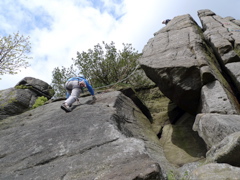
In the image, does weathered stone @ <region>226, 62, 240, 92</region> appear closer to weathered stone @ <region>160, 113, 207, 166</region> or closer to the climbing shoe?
weathered stone @ <region>160, 113, 207, 166</region>

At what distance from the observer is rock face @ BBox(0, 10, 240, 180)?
5.02 metres

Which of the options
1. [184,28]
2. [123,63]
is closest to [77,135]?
[123,63]

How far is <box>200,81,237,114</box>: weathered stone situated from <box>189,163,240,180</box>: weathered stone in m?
3.98

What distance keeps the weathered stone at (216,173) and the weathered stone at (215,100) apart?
13.1 ft

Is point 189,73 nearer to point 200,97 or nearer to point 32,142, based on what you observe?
point 200,97

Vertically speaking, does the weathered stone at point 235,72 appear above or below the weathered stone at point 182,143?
above

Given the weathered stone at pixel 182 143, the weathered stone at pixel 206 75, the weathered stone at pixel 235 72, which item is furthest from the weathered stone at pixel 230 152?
the weathered stone at pixel 235 72

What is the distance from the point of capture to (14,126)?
32.2 feet

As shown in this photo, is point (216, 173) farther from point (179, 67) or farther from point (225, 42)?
point (225, 42)

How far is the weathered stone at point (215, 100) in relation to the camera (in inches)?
320

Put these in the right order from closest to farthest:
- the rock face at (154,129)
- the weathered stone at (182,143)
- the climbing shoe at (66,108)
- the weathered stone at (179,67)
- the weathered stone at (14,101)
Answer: the rock face at (154,129) < the weathered stone at (182,143) < the climbing shoe at (66,108) < the weathered stone at (179,67) < the weathered stone at (14,101)

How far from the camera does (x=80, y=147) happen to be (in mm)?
6246

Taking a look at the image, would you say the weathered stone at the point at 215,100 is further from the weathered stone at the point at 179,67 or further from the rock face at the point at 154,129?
the weathered stone at the point at 179,67

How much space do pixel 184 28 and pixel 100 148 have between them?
12.3 meters
